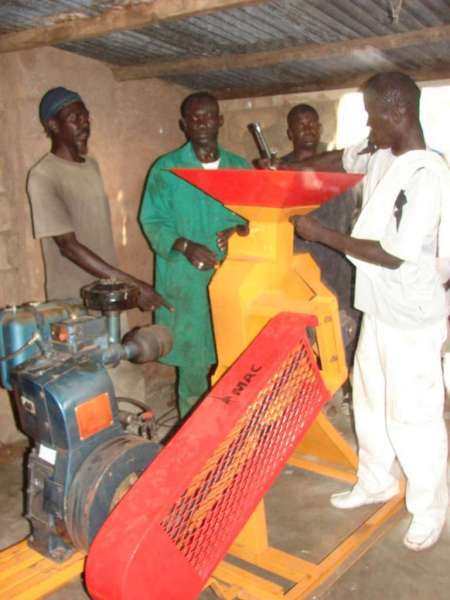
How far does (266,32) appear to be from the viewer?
3.40 m

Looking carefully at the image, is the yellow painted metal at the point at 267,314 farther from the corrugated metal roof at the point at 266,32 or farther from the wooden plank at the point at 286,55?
the wooden plank at the point at 286,55

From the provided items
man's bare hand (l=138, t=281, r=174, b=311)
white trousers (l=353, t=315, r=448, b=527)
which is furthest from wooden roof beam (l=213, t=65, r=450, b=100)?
man's bare hand (l=138, t=281, r=174, b=311)

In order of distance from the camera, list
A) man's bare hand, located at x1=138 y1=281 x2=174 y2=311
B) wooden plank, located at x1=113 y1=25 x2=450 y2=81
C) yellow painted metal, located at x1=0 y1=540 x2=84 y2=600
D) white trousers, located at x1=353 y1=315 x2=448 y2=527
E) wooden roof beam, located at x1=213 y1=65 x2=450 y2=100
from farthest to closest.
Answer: wooden roof beam, located at x1=213 y1=65 x2=450 y2=100
wooden plank, located at x1=113 y1=25 x2=450 y2=81
white trousers, located at x1=353 y1=315 x2=448 y2=527
man's bare hand, located at x1=138 y1=281 x2=174 y2=311
yellow painted metal, located at x1=0 y1=540 x2=84 y2=600

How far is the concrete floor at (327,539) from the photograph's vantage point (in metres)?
2.37

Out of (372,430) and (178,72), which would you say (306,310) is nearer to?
(372,430)

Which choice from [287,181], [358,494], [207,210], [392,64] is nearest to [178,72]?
[207,210]

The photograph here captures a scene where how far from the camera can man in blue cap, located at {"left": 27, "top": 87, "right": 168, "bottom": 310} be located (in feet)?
9.79

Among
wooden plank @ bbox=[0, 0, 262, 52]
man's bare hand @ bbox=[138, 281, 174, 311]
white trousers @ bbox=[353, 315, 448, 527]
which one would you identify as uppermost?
wooden plank @ bbox=[0, 0, 262, 52]

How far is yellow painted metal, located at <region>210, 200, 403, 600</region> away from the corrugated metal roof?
1.01 metres

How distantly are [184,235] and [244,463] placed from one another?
6.43 feet

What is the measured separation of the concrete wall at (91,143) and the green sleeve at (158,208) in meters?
0.73

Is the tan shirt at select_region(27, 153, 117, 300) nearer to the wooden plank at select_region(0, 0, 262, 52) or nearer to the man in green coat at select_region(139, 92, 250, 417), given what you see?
the man in green coat at select_region(139, 92, 250, 417)

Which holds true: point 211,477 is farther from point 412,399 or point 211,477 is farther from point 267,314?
point 412,399

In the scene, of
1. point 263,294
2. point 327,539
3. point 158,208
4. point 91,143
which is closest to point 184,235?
point 158,208
